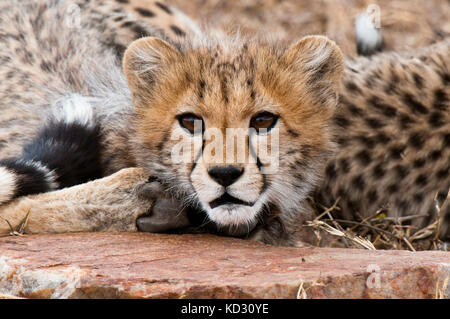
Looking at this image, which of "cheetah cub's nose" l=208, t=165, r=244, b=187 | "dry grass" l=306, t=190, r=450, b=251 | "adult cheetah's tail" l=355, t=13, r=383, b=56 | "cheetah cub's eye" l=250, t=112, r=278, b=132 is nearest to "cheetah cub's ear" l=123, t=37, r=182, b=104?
"cheetah cub's eye" l=250, t=112, r=278, b=132

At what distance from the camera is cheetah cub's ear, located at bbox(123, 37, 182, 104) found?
280cm

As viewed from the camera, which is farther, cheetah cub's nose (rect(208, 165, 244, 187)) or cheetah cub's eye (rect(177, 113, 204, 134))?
cheetah cub's eye (rect(177, 113, 204, 134))

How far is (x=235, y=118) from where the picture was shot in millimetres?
2512

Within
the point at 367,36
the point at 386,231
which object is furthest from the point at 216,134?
the point at 367,36

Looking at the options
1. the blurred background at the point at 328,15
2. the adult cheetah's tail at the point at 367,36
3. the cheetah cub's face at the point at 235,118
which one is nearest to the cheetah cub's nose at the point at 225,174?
the cheetah cub's face at the point at 235,118

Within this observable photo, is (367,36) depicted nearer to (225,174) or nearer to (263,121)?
(263,121)

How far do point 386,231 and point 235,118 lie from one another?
1.12 meters

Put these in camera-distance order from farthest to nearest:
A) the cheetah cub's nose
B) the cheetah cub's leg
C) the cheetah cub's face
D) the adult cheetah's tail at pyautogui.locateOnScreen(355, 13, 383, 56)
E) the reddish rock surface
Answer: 1. the adult cheetah's tail at pyautogui.locateOnScreen(355, 13, 383, 56)
2. the cheetah cub's leg
3. the cheetah cub's face
4. the cheetah cub's nose
5. the reddish rock surface

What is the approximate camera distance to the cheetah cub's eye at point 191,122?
8.39ft

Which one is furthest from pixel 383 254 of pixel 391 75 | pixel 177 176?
pixel 391 75

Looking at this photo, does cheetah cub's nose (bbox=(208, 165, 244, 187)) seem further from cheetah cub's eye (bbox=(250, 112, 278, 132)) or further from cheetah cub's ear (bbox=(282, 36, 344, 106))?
cheetah cub's ear (bbox=(282, 36, 344, 106))

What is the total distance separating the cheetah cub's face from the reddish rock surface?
20 centimetres

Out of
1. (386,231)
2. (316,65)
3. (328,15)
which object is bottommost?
(386,231)

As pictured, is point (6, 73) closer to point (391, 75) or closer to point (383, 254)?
point (391, 75)
